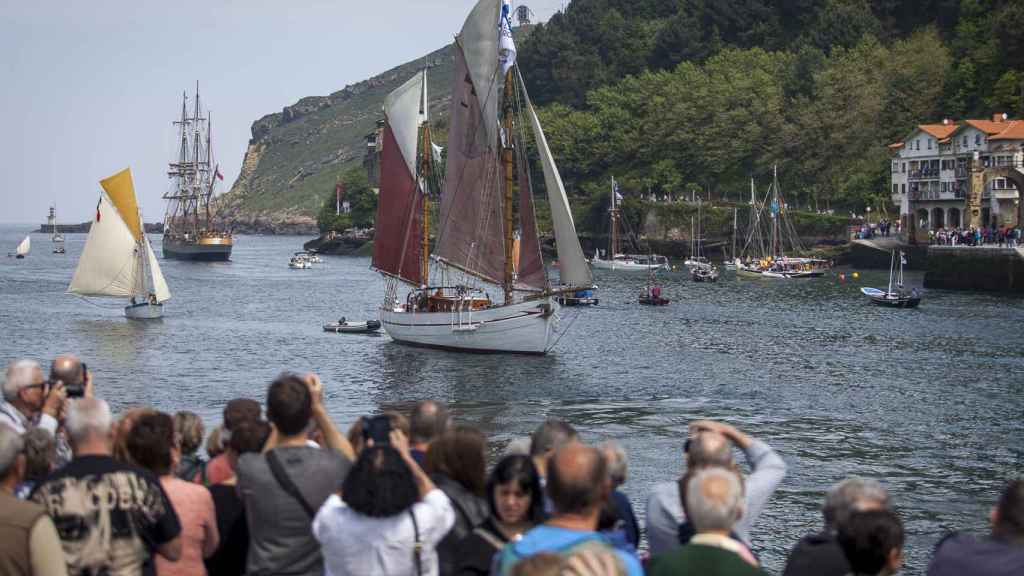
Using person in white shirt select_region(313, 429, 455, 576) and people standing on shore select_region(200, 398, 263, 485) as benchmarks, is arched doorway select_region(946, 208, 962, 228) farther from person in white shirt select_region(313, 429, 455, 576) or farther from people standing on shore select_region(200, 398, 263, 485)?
person in white shirt select_region(313, 429, 455, 576)

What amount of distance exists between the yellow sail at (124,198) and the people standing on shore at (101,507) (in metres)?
68.1

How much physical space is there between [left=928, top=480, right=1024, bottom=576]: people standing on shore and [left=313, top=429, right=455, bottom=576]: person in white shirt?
10.2ft

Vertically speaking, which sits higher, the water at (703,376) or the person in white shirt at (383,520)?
the person in white shirt at (383,520)

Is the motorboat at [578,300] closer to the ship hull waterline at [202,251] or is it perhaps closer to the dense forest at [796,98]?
the dense forest at [796,98]

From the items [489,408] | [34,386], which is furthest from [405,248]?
[34,386]

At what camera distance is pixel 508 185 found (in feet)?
188

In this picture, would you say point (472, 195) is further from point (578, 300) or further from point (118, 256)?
point (118, 256)

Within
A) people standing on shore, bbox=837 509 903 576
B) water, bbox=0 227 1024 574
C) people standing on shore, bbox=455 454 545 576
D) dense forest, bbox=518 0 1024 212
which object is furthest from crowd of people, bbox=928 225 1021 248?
people standing on shore, bbox=455 454 545 576

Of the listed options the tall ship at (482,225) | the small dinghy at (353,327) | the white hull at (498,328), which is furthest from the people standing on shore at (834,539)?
the small dinghy at (353,327)

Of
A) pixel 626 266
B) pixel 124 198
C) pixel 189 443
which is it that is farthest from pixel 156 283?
pixel 189 443

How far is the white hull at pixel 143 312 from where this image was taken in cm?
7462

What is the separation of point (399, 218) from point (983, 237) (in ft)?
197

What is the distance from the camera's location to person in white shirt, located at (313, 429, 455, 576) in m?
8.33

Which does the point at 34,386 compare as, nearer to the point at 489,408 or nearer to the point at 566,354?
the point at 489,408
